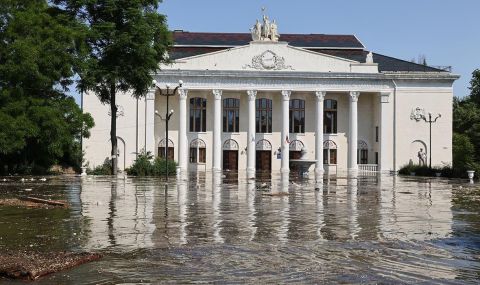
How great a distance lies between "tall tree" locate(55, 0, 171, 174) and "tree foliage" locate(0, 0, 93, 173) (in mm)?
1309

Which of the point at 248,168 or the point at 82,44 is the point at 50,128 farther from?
the point at 248,168

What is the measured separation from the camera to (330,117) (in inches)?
2763

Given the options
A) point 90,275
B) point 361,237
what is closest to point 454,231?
point 361,237

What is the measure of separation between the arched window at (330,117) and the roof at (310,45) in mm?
5620

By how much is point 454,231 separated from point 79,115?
2913 cm

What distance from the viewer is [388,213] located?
1480 centimetres

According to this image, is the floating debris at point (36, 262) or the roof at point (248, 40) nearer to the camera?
the floating debris at point (36, 262)

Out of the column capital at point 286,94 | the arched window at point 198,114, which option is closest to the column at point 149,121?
the arched window at point 198,114

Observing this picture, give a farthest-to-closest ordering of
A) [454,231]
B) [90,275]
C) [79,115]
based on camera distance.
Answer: [79,115] → [454,231] → [90,275]

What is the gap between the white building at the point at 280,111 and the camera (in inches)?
2566

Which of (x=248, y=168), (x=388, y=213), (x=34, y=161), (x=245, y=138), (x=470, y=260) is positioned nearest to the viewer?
(x=470, y=260)

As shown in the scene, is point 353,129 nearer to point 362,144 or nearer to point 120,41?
point 362,144

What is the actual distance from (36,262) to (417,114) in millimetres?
63953

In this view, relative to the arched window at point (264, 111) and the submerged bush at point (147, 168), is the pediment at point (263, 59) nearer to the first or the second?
the arched window at point (264, 111)
